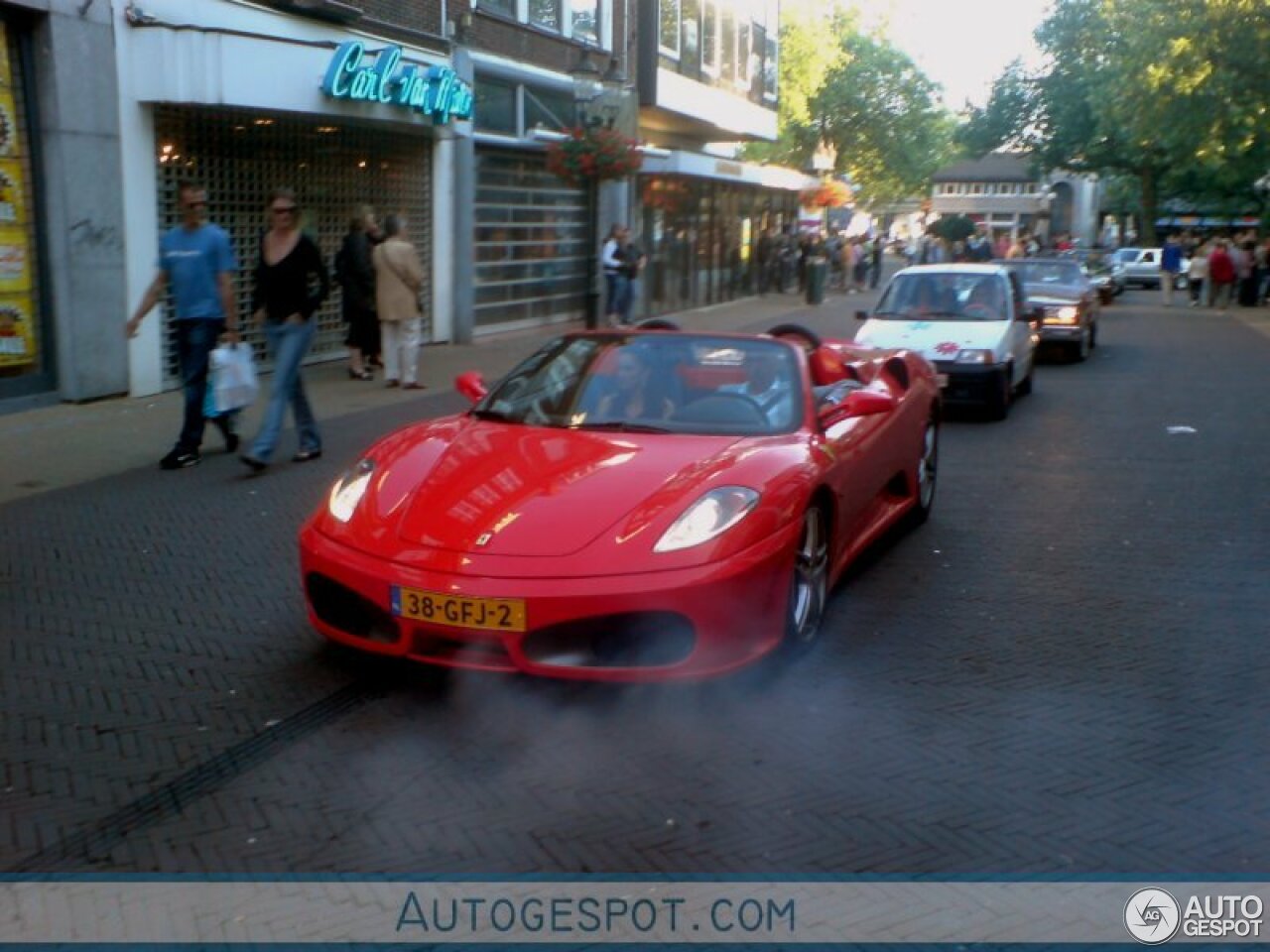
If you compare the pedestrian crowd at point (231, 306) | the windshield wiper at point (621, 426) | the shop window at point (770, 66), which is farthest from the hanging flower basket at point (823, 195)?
the windshield wiper at point (621, 426)

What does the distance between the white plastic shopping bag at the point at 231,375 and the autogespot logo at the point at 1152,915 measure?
7551 millimetres

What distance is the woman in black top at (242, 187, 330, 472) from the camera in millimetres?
9711

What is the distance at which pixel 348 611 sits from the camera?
5242 mm

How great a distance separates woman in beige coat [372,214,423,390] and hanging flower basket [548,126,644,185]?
16.6 feet

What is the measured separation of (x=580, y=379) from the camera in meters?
6.44

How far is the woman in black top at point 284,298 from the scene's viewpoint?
9.71 metres

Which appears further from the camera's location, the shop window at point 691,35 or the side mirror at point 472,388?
the shop window at point 691,35

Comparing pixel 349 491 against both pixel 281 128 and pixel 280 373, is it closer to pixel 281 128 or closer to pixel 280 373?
pixel 280 373

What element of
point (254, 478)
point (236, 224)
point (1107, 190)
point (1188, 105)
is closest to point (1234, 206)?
point (1188, 105)

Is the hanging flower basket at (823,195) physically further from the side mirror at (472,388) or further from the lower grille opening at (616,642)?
the lower grille opening at (616,642)

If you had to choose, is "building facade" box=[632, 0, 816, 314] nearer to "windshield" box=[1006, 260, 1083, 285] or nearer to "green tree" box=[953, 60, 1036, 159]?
"windshield" box=[1006, 260, 1083, 285]

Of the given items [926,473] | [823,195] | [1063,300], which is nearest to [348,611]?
[926,473]

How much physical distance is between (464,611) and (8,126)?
9.18 meters

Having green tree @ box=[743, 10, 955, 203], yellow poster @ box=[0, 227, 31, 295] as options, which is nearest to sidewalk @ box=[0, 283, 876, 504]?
yellow poster @ box=[0, 227, 31, 295]
